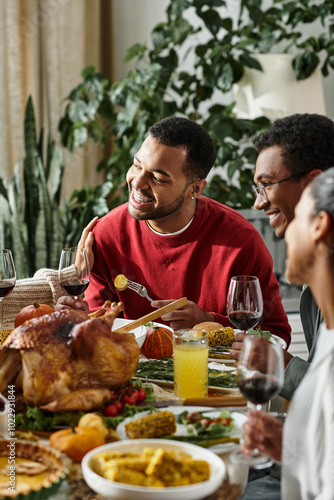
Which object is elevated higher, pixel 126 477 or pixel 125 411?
pixel 126 477

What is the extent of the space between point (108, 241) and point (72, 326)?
1.31m

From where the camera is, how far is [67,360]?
1.35 metres

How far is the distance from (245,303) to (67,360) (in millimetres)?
556

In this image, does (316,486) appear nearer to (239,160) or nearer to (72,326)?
(72,326)

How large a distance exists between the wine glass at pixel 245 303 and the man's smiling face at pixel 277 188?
376 millimetres

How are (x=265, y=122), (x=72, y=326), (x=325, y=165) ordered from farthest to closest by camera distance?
(x=265, y=122) → (x=325, y=165) → (x=72, y=326)

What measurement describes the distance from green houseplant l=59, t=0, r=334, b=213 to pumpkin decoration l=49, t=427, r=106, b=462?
288 centimetres

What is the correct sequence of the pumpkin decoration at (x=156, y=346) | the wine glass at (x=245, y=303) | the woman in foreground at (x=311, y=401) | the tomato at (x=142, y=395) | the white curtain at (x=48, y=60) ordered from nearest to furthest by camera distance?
the woman in foreground at (x=311, y=401), the tomato at (x=142, y=395), the wine glass at (x=245, y=303), the pumpkin decoration at (x=156, y=346), the white curtain at (x=48, y=60)

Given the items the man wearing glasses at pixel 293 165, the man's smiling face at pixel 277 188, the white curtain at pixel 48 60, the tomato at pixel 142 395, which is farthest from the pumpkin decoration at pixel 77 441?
the white curtain at pixel 48 60

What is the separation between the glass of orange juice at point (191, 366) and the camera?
4.96ft

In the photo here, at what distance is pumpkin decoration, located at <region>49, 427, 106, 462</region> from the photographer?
1169mm

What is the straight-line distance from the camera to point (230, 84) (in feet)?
12.9

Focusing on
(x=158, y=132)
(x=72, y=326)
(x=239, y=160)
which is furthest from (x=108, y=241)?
(x=239, y=160)

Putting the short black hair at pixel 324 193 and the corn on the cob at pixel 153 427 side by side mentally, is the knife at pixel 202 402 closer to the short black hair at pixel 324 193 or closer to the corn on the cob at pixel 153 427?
the corn on the cob at pixel 153 427
